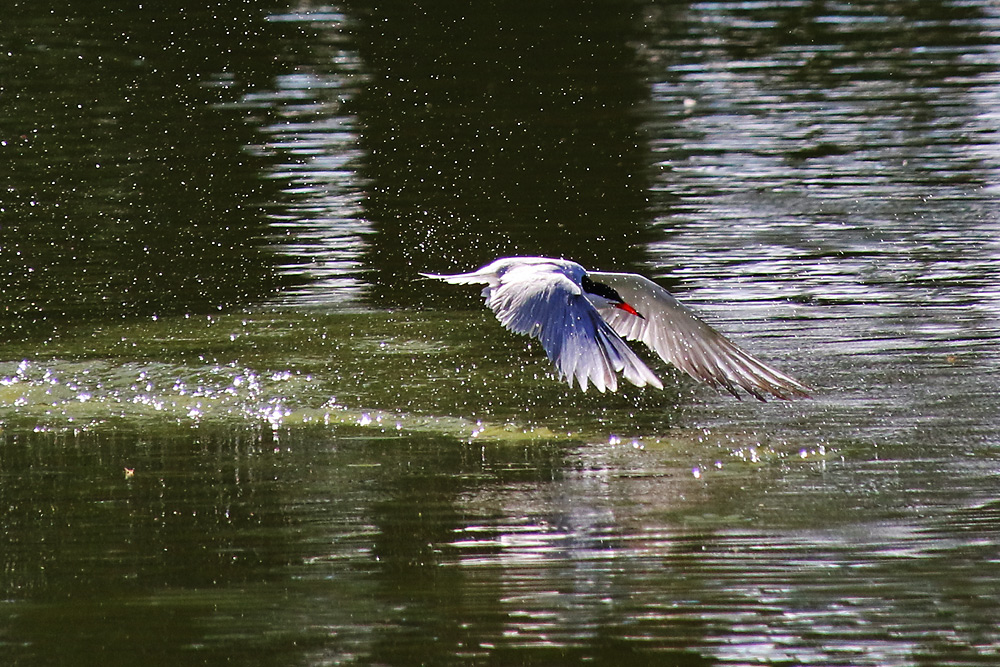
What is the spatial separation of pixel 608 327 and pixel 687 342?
0.87m

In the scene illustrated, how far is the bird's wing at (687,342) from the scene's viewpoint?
691 cm

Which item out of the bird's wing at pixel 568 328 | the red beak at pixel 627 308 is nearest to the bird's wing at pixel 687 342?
the red beak at pixel 627 308

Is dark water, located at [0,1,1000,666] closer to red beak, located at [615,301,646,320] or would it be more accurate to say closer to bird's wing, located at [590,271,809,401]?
bird's wing, located at [590,271,809,401]

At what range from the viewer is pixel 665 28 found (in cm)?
1898

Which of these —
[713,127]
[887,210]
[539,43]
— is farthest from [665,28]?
[887,210]

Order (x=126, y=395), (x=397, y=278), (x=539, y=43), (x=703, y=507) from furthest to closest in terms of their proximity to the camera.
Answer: (x=539, y=43) < (x=397, y=278) < (x=126, y=395) < (x=703, y=507)

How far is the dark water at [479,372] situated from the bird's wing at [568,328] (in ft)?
1.61

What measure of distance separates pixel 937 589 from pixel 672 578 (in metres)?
0.89

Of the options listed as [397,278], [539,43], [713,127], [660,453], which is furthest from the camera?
[539,43]

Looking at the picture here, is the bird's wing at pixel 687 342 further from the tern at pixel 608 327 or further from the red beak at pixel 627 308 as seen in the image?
the red beak at pixel 627 308

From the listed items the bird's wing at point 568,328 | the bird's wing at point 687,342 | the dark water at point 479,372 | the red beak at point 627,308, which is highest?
the bird's wing at point 568,328

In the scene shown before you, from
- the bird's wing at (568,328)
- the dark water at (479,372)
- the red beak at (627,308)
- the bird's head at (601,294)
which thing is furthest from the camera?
the bird's head at (601,294)

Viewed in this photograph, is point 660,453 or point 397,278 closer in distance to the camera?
point 660,453

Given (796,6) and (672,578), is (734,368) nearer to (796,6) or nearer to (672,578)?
(672,578)
